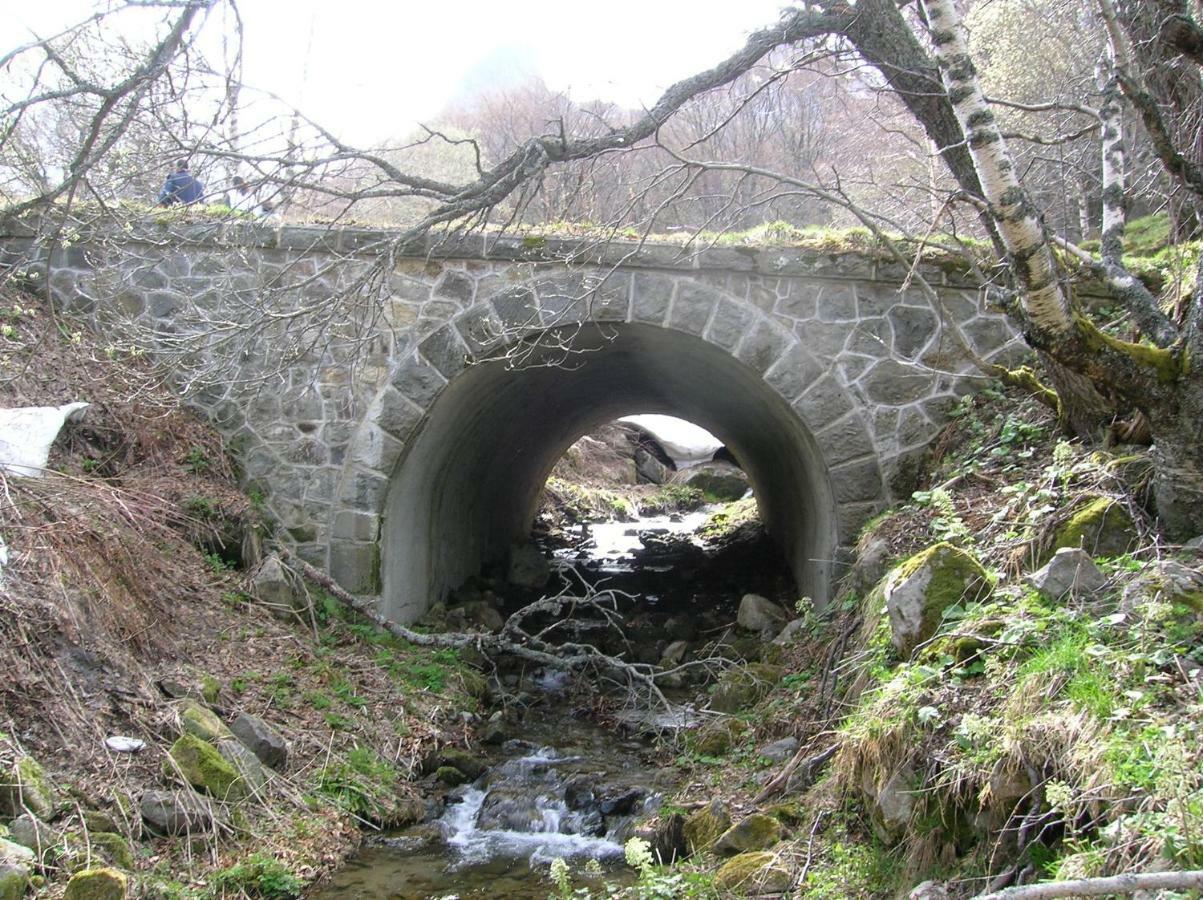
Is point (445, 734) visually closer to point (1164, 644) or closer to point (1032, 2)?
point (1164, 644)

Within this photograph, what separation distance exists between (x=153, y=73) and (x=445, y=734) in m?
4.19

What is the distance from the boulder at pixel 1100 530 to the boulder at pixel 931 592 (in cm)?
40

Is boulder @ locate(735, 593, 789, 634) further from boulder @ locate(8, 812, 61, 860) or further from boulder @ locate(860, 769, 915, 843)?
boulder @ locate(8, 812, 61, 860)

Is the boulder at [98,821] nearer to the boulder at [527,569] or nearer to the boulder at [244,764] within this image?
the boulder at [244,764]

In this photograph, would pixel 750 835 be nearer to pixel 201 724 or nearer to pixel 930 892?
pixel 930 892

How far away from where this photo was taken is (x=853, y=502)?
7.24 meters

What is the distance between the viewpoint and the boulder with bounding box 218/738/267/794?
192 inches

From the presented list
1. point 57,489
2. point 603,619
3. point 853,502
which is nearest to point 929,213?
point 853,502

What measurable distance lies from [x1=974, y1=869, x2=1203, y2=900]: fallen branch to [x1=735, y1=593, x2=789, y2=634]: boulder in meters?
6.29

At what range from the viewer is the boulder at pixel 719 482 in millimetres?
19484

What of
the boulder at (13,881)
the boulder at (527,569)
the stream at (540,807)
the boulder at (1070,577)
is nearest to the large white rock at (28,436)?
the boulder at (13,881)

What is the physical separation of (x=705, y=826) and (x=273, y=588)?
12.0 ft

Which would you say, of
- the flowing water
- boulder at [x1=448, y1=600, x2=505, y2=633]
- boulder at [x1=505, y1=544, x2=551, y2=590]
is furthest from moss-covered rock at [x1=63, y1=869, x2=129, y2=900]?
boulder at [x1=505, y1=544, x2=551, y2=590]

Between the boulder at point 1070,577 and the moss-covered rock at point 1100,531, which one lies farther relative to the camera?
the moss-covered rock at point 1100,531
